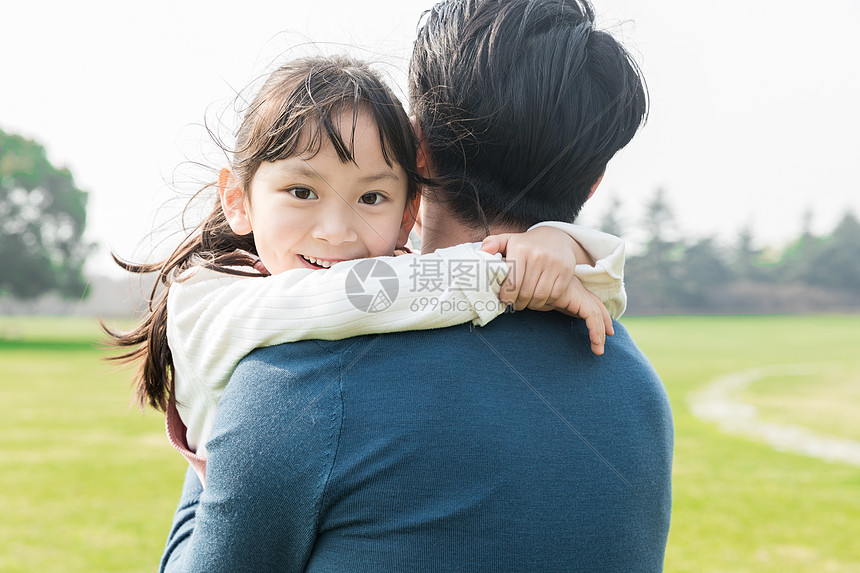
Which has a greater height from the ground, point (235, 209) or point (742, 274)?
point (235, 209)

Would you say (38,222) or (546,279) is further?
(38,222)

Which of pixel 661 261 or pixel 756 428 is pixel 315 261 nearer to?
pixel 756 428

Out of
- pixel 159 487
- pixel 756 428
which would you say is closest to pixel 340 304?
pixel 159 487

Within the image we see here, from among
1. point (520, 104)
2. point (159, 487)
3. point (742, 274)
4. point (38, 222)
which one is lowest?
point (742, 274)

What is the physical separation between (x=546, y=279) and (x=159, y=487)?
6.68 metres

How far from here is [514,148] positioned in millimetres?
983

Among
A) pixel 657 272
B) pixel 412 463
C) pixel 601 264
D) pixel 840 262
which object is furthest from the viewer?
pixel 840 262

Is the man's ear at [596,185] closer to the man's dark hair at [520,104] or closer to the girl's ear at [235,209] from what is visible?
the man's dark hair at [520,104]

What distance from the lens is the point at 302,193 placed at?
1.20m

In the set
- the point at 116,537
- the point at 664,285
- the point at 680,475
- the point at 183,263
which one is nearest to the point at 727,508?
the point at 680,475

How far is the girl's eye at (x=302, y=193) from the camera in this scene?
1.20m

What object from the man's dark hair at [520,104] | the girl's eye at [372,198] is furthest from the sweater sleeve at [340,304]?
the girl's eye at [372,198]

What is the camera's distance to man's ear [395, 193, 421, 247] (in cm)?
123

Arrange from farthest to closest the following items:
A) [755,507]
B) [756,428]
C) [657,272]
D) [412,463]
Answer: [657,272]
[756,428]
[755,507]
[412,463]
